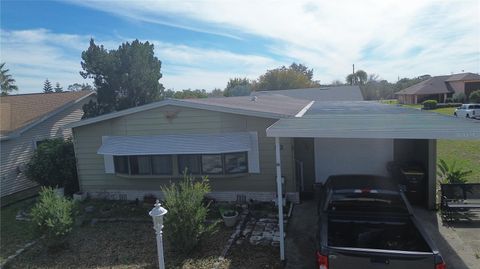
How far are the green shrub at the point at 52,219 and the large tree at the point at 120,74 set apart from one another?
14.6 meters

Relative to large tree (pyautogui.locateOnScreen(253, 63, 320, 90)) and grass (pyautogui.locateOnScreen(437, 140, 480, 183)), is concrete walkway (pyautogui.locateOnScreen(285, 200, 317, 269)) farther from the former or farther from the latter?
large tree (pyautogui.locateOnScreen(253, 63, 320, 90))

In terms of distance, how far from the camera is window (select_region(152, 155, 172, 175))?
10.4 metres

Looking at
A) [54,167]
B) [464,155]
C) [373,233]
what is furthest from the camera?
[464,155]

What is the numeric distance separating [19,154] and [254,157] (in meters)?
10.7

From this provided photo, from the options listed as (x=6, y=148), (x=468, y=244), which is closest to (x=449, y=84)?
(x=468, y=244)

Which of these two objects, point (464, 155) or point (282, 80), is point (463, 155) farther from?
point (282, 80)

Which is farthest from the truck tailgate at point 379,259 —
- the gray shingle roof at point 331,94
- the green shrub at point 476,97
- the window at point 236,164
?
the green shrub at point 476,97

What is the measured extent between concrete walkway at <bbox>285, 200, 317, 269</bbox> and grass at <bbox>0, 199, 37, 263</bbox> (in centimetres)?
562

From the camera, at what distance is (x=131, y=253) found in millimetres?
7258

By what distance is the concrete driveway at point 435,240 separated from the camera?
630 cm

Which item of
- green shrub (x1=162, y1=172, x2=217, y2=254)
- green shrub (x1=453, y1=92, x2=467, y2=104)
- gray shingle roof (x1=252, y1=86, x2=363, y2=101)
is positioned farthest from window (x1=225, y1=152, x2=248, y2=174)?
green shrub (x1=453, y1=92, x2=467, y2=104)

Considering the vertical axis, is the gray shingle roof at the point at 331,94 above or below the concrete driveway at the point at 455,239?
above

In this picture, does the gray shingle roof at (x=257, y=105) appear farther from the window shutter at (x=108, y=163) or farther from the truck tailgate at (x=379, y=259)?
the truck tailgate at (x=379, y=259)

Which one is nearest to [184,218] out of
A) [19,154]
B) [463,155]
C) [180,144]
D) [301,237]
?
[301,237]
